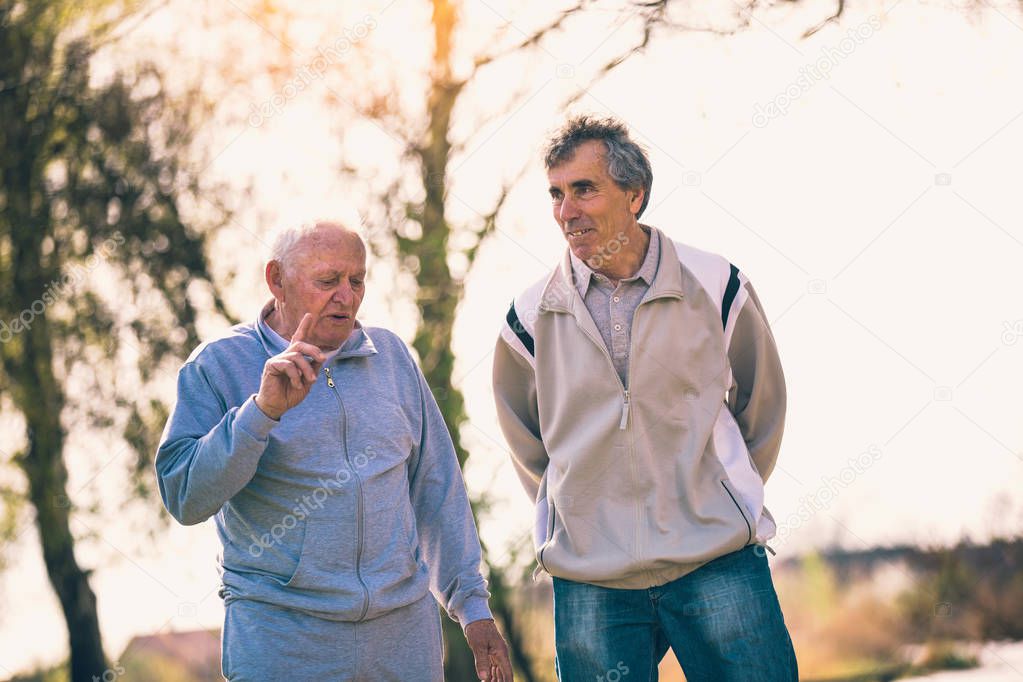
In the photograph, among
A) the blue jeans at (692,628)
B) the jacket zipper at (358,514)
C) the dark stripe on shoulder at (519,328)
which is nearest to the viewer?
the jacket zipper at (358,514)

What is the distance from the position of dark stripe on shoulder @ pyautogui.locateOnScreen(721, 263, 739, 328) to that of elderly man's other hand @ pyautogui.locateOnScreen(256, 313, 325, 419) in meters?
0.95

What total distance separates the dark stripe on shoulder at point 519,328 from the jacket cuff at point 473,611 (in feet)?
1.83

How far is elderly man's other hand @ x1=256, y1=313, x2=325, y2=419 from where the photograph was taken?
202 centimetres

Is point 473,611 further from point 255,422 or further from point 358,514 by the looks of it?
point 255,422

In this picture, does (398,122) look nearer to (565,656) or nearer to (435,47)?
(435,47)

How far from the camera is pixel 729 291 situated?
2578mm

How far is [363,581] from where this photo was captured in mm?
2174

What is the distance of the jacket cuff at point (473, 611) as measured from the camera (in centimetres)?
245

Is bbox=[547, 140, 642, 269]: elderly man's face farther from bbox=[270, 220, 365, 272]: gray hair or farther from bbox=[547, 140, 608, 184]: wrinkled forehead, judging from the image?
bbox=[270, 220, 365, 272]: gray hair

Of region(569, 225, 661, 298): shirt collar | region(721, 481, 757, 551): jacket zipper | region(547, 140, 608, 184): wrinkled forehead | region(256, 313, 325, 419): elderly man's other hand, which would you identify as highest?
region(547, 140, 608, 184): wrinkled forehead

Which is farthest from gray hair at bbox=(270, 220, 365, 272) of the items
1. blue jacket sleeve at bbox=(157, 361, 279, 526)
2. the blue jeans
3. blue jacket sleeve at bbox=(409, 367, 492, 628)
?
the blue jeans

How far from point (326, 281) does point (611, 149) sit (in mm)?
727

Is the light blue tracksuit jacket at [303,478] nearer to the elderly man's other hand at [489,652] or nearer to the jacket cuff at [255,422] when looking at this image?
the jacket cuff at [255,422]

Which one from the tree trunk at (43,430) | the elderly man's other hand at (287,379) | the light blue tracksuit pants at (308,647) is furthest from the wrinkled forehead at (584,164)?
the tree trunk at (43,430)
